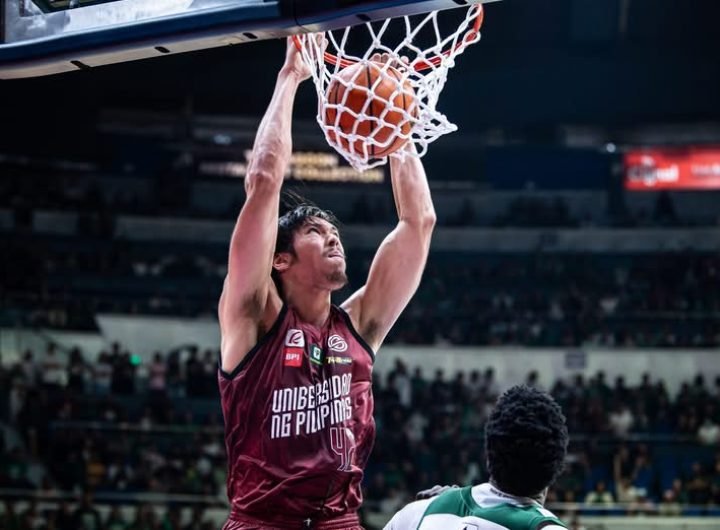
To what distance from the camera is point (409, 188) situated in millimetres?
3541

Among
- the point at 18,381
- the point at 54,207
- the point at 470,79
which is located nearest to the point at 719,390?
the point at 470,79

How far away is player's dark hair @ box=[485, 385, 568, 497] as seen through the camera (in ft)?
7.70

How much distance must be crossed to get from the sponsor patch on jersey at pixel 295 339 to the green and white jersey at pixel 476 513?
69 cm

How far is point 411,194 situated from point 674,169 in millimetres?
16283

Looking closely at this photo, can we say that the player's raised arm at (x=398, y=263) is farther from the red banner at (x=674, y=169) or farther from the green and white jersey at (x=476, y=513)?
A: the red banner at (x=674, y=169)

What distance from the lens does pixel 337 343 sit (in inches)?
124

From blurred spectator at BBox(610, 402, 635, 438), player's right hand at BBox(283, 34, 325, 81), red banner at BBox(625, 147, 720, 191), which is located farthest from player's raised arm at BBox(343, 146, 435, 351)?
red banner at BBox(625, 147, 720, 191)

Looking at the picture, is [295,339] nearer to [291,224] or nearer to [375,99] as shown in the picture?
[291,224]

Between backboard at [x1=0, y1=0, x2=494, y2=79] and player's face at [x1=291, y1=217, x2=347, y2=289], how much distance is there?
753 millimetres

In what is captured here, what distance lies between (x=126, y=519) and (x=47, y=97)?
10122 millimetres

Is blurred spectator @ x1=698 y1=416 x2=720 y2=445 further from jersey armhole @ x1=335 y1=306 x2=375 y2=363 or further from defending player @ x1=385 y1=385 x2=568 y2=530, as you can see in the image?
defending player @ x1=385 y1=385 x2=568 y2=530

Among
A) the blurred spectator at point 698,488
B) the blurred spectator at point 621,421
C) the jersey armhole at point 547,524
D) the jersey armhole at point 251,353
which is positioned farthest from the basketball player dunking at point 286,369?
the blurred spectator at point 621,421

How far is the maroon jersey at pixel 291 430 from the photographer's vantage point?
9.52 feet

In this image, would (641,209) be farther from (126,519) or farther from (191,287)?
(126,519)
